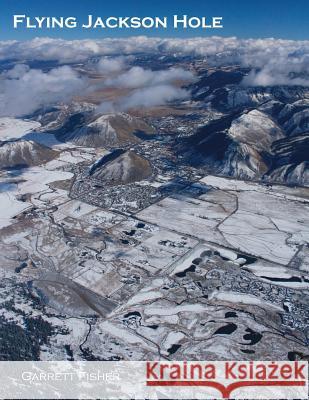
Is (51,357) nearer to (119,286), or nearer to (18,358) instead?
(18,358)

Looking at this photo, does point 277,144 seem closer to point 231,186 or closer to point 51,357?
point 231,186

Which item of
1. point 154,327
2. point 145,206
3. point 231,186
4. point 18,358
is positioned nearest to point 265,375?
point 154,327

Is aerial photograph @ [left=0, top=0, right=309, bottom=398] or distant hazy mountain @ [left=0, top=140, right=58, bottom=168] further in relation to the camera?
distant hazy mountain @ [left=0, top=140, right=58, bottom=168]

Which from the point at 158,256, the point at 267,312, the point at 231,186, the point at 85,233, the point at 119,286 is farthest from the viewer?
the point at 231,186

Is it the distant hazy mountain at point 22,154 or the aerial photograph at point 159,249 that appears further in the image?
the distant hazy mountain at point 22,154

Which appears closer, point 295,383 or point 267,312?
point 295,383

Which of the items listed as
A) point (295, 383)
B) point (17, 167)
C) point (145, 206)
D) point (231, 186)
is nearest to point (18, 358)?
point (295, 383)

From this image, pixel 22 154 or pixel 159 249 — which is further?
pixel 22 154

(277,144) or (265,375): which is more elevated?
(277,144)

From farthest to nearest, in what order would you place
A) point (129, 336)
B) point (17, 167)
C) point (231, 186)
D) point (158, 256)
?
point (17, 167), point (231, 186), point (158, 256), point (129, 336)
